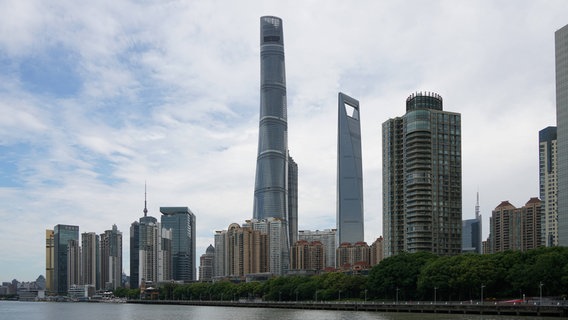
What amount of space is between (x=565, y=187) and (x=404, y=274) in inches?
1904

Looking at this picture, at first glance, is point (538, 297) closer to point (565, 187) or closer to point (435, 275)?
point (435, 275)

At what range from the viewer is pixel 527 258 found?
134 meters

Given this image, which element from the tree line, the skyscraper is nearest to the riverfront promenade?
the tree line

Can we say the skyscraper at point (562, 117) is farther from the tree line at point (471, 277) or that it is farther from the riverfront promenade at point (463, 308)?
the riverfront promenade at point (463, 308)

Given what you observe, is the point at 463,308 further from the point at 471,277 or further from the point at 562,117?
the point at 562,117

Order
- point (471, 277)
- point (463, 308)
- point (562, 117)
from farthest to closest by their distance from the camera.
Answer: point (562, 117), point (471, 277), point (463, 308)

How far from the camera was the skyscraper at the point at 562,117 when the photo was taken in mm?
172750

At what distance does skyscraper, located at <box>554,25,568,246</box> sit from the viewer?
567 ft

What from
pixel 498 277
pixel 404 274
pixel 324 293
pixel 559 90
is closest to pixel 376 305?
A: pixel 404 274

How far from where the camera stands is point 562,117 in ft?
574

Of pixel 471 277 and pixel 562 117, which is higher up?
pixel 562 117

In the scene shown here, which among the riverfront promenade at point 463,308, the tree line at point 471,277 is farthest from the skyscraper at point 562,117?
the riverfront promenade at point 463,308

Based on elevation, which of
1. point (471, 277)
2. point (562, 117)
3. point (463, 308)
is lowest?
point (463, 308)

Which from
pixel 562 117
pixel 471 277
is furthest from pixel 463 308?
pixel 562 117
